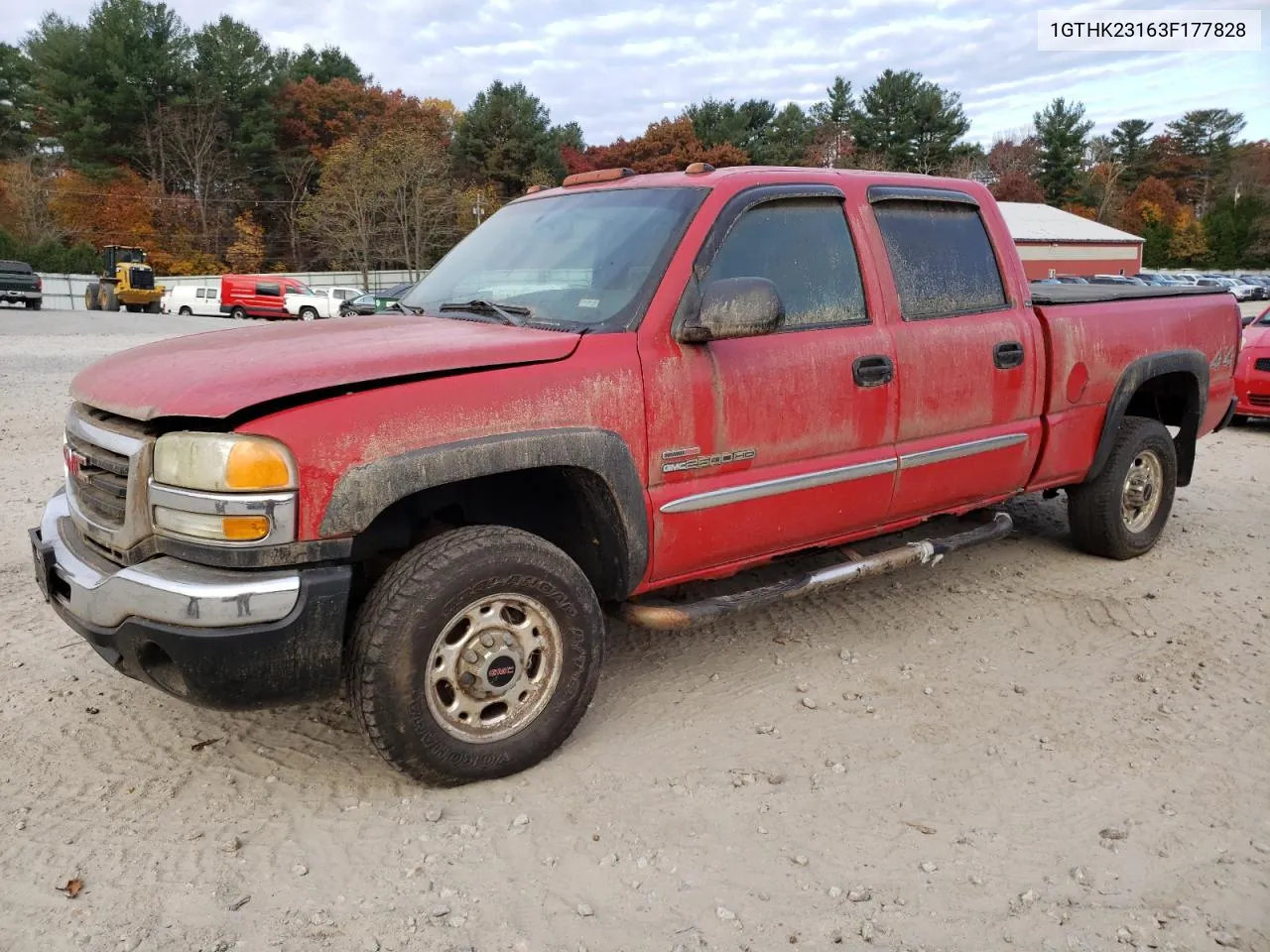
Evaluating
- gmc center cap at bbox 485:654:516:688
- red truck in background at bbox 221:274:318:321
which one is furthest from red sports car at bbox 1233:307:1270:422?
red truck in background at bbox 221:274:318:321

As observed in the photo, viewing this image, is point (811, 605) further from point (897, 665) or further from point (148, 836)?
point (148, 836)

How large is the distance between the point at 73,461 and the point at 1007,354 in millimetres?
3823

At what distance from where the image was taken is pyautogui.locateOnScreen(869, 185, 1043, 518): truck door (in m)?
4.20

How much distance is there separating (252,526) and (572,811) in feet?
4.30

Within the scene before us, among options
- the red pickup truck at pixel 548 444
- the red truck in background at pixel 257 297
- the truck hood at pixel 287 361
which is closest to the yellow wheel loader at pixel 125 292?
the red truck in background at pixel 257 297

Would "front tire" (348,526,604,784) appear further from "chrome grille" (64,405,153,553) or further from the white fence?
the white fence

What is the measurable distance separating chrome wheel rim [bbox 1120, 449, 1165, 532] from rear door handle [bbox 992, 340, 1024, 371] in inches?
57.3

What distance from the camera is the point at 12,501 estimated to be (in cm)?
639

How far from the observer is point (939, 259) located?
14.7ft

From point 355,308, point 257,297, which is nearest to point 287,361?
point 355,308

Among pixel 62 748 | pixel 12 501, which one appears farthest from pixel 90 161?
pixel 62 748

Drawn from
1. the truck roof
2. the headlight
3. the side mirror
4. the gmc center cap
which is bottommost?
the gmc center cap

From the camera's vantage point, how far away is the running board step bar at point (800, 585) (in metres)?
3.59

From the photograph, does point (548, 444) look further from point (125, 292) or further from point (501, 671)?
point (125, 292)
